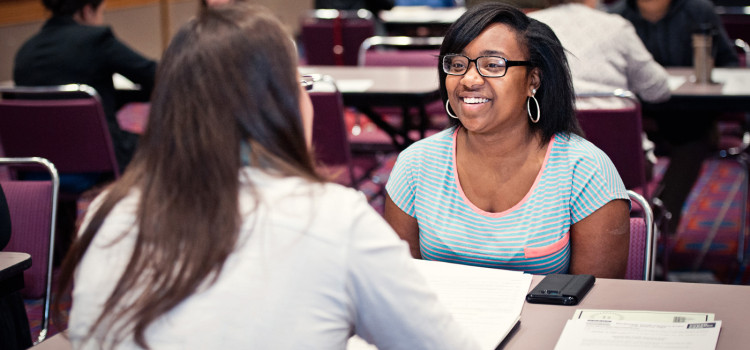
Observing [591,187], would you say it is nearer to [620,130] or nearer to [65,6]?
[620,130]

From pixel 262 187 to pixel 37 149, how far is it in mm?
2781

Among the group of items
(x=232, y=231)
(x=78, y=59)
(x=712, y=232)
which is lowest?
(x=712, y=232)

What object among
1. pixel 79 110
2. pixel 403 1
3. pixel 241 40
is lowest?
pixel 403 1

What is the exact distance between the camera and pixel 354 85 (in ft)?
13.7

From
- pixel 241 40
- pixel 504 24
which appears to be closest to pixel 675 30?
pixel 504 24

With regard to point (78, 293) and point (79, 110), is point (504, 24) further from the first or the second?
point (79, 110)

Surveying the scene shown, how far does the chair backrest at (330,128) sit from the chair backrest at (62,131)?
2.72ft

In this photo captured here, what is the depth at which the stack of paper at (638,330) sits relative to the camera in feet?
4.68

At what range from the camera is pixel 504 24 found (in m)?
2.03

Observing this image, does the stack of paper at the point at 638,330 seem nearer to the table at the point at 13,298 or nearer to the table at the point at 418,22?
the table at the point at 13,298

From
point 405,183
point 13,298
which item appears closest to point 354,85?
point 405,183

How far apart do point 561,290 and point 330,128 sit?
7.02ft

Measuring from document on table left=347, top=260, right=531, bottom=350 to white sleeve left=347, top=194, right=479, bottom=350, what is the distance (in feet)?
1.02

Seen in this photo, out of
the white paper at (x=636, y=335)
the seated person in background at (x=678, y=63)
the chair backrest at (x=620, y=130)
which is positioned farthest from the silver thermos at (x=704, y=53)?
the white paper at (x=636, y=335)
